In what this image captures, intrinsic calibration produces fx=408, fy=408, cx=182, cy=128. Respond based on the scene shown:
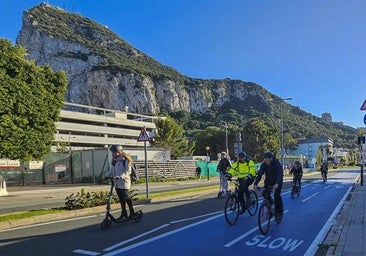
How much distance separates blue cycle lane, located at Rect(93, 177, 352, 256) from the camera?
7.43 m

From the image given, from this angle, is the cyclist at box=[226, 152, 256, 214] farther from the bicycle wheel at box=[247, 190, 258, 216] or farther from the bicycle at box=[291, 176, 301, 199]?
the bicycle at box=[291, 176, 301, 199]

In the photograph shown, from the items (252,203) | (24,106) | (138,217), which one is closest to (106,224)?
(138,217)

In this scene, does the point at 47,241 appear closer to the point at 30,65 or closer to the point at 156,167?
the point at 30,65

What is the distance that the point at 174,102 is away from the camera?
557 feet

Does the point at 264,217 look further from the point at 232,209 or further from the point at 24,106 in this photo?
the point at 24,106

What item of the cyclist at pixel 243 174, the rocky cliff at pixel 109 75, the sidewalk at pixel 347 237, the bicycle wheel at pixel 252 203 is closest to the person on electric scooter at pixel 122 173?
the cyclist at pixel 243 174

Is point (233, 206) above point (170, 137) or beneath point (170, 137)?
beneath

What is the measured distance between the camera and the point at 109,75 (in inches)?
6275

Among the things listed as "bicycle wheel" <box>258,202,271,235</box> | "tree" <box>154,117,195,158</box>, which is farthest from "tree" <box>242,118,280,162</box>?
"bicycle wheel" <box>258,202,271,235</box>

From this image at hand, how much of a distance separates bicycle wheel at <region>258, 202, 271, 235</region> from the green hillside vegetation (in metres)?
133

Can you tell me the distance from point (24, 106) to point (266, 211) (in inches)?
707

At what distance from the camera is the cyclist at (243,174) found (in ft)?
36.3

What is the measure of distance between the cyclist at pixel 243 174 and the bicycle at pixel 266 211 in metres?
1.14

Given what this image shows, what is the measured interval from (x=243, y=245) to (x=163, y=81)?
536 feet
